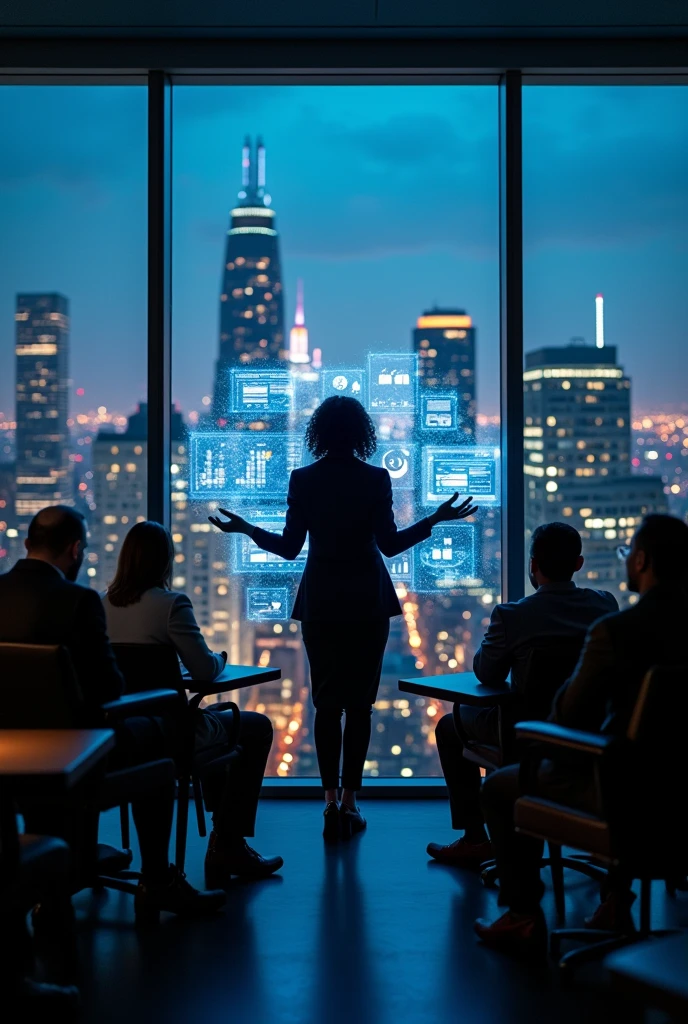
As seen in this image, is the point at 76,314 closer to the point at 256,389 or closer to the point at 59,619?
the point at 256,389

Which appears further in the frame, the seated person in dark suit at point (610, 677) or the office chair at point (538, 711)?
the office chair at point (538, 711)

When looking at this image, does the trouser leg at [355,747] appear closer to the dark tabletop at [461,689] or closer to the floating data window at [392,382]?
the dark tabletop at [461,689]

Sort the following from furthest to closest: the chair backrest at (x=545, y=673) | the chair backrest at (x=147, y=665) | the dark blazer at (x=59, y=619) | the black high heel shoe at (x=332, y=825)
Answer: the black high heel shoe at (x=332, y=825) < the chair backrest at (x=147, y=665) < the chair backrest at (x=545, y=673) < the dark blazer at (x=59, y=619)

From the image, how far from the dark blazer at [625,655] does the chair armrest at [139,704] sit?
1.20 meters

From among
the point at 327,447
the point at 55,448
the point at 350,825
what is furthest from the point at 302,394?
Answer: the point at 350,825

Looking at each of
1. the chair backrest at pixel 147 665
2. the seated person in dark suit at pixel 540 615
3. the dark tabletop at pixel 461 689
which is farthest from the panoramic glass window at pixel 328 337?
the chair backrest at pixel 147 665

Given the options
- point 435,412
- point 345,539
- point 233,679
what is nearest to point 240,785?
point 233,679

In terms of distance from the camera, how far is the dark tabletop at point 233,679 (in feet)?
11.5

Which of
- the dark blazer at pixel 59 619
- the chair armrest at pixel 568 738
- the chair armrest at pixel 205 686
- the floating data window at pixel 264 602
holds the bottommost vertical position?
the chair armrest at pixel 205 686

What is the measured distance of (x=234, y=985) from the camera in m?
2.84

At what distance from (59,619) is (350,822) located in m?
1.99

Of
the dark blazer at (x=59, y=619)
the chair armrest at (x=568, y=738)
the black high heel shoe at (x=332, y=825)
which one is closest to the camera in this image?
the chair armrest at (x=568, y=738)

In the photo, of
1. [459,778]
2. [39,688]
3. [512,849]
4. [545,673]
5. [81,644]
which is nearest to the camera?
[39,688]

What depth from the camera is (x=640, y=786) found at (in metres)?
2.57
